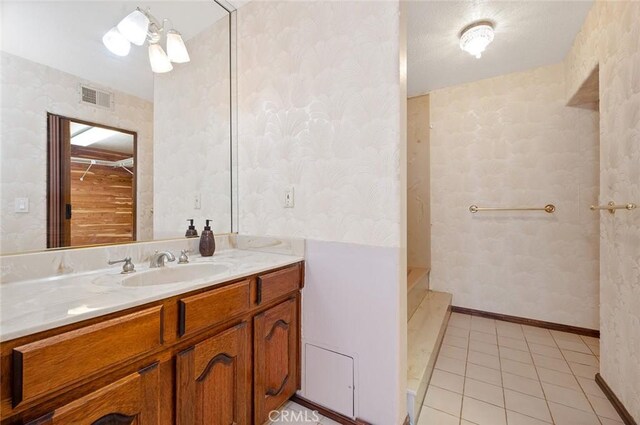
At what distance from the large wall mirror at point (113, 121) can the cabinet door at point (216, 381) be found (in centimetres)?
69

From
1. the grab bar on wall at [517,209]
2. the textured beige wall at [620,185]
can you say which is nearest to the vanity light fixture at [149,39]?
the textured beige wall at [620,185]

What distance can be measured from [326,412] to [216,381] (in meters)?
0.69

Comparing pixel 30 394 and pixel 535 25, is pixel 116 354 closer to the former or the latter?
pixel 30 394

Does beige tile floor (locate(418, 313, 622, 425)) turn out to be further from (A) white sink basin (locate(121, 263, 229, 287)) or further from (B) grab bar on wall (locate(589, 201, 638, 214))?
(A) white sink basin (locate(121, 263, 229, 287))

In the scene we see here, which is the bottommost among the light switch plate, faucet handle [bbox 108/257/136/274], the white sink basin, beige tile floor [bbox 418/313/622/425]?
beige tile floor [bbox 418/313/622/425]

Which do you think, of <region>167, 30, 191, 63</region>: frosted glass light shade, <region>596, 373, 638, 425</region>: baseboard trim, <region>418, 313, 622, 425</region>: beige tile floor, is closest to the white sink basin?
<region>167, 30, 191, 63</region>: frosted glass light shade

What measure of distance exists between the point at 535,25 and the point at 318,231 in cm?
207

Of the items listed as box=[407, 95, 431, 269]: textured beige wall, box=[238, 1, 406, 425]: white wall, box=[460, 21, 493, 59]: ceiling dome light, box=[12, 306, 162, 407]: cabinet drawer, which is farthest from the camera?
box=[407, 95, 431, 269]: textured beige wall

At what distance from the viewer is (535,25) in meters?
1.83

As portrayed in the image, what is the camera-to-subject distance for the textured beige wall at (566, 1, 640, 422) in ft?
4.03

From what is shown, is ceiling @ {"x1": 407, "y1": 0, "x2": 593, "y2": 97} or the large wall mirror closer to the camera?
the large wall mirror

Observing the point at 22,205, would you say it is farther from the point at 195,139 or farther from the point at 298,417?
the point at 298,417

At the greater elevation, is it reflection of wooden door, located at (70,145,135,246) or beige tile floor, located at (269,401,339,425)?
reflection of wooden door, located at (70,145,135,246)

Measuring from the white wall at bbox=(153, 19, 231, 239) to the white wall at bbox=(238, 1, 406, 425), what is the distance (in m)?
0.28
